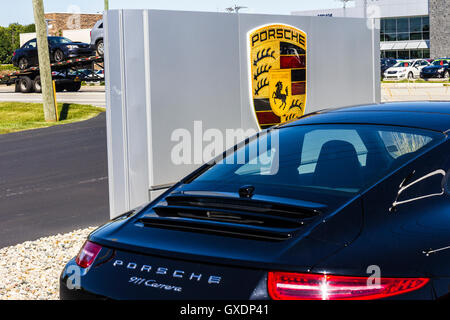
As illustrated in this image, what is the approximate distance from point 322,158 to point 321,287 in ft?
4.46

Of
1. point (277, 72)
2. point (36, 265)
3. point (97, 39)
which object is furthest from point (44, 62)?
point (36, 265)

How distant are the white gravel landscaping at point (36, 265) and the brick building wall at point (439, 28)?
7269 centimetres

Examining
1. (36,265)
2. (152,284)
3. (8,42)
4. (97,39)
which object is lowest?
(36,265)

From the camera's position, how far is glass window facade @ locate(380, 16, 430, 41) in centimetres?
7919

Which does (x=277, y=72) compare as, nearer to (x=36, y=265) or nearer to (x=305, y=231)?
(x=36, y=265)

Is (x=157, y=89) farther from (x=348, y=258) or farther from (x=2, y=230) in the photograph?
(x=348, y=258)

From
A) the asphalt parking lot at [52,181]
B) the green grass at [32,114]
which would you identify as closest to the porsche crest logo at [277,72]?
the asphalt parking lot at [52,181]

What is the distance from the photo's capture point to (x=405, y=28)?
80.8m

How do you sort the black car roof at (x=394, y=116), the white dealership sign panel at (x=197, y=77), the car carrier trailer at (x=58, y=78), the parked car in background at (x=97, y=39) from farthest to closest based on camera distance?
1. the car carrier trailer at (x=58, y=78)
2. the parked car in background at (x=97, y=39)
3. the white dealership sign panel at (x=197, y=77)
4. the black car roof at (x=394, y=116)

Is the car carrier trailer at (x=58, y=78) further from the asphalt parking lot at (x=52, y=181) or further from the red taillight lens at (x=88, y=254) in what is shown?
the red taillight lens at (x=88, y=254)

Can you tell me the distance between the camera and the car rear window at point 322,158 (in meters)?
3.29

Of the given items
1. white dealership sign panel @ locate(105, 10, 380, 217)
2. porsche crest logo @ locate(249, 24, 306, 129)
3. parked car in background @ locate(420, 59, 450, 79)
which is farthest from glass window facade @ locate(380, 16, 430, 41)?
porsche crest logo @ locate(249, 24, 306, 129)
